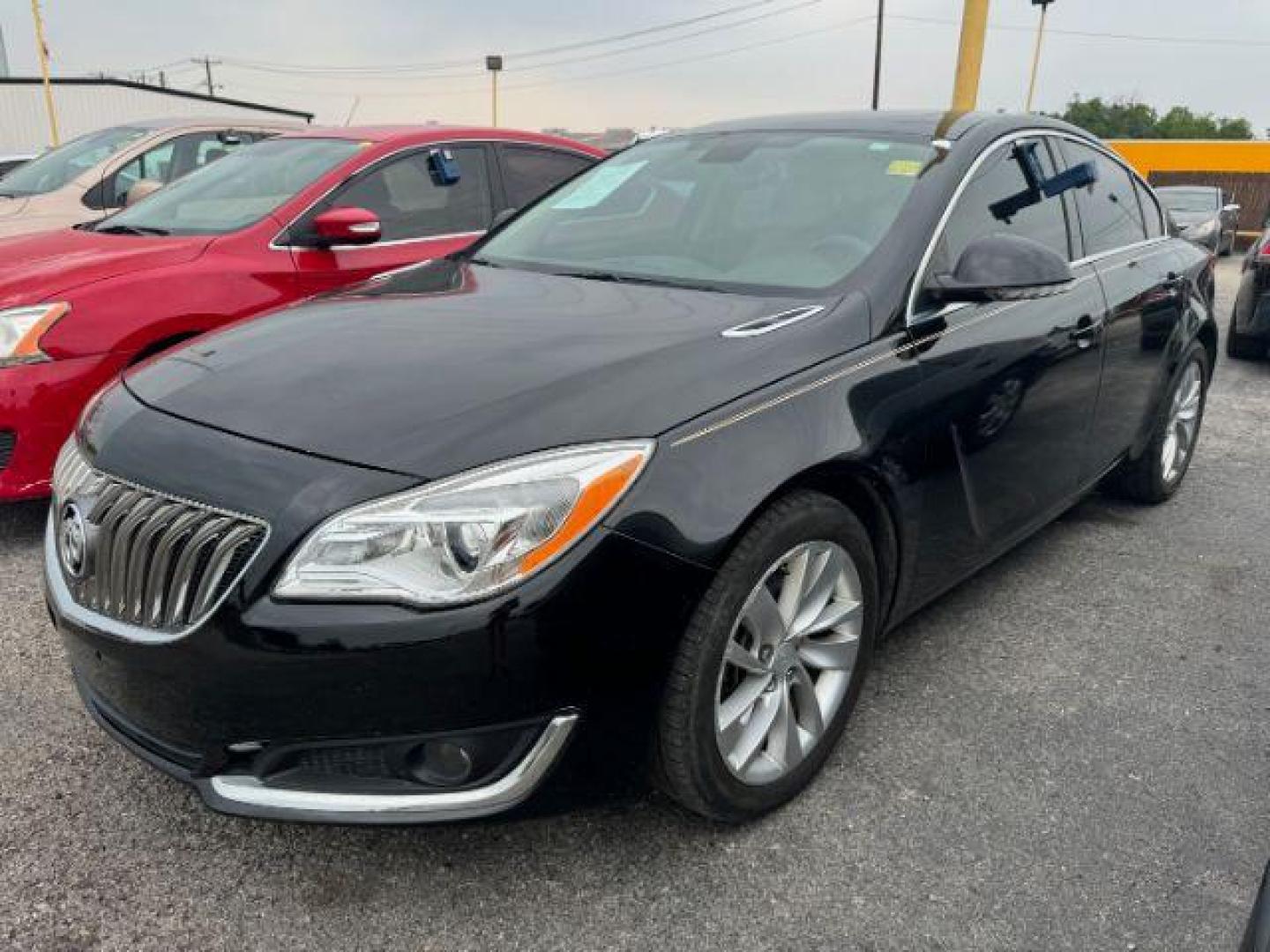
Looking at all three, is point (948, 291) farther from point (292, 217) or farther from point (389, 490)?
point (292, 217)

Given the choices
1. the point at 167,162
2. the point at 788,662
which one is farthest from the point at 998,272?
the point at 167,162

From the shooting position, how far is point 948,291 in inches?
100

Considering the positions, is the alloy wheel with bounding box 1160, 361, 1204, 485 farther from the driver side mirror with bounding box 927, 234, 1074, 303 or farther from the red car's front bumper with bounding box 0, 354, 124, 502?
the red car's front bumper with bounding box 0, 354, 124, 502

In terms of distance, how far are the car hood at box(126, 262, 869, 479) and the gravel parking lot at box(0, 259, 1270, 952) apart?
72 cm

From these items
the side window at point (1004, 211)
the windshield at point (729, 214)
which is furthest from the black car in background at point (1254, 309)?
the windshield at point (729, 214)

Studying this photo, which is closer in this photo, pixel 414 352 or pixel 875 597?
pixel 414 352

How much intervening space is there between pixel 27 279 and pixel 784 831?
316cm

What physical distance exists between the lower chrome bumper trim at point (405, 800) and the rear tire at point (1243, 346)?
7.80 m

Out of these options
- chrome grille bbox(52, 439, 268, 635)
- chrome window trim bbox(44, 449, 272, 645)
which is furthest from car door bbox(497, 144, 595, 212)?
chrome grille bbox(52, 439, 268, 635)

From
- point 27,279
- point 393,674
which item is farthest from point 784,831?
point 27,279

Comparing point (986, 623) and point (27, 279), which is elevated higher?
point (27, 279)

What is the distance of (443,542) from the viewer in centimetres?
173

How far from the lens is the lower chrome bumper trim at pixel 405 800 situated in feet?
5.82

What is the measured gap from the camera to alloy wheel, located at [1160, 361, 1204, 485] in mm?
4246
